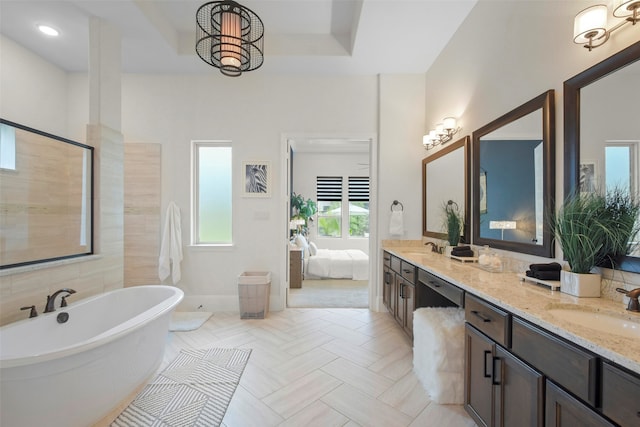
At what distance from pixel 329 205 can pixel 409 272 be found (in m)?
4.59

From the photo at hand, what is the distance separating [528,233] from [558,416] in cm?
118

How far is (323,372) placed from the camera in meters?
2.20

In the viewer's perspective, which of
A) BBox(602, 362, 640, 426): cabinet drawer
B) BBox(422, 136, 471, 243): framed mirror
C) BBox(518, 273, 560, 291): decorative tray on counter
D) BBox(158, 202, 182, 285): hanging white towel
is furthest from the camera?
BBox(158, 202, 182, 285): hanging white towel

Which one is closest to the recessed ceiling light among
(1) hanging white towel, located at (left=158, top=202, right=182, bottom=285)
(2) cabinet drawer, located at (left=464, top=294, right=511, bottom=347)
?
(1) hanging white towel, located at (left=158, top=202, right=182, bottom=285)

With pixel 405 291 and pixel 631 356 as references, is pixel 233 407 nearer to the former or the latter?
pixel 405 291

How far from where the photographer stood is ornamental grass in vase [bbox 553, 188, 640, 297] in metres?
1.24

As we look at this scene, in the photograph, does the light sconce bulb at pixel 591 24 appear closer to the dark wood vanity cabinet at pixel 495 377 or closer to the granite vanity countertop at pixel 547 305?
the granite vanity countertop at pixel 547 305

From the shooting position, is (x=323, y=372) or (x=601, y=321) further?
(x=323, y=372)

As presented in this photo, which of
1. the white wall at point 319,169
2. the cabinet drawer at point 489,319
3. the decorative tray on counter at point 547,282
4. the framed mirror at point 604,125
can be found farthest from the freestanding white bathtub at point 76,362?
the white wall at point 319,169

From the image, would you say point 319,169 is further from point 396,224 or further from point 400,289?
point 400,289

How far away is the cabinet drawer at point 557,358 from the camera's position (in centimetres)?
87

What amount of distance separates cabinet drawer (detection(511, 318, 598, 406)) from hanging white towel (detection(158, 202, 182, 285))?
11.7ft

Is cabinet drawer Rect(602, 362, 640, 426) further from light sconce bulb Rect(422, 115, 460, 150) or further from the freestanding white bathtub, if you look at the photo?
light sconce bulb Rect(422, 115, 460, 150)

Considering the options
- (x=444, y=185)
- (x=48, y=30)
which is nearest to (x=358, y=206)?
(x=444, y=185)
